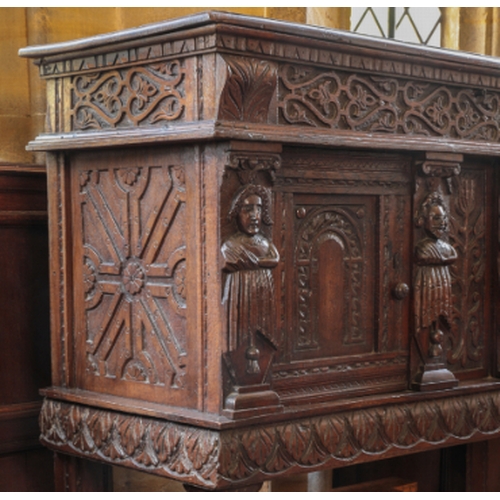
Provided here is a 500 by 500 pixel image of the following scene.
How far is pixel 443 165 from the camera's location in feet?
11.2

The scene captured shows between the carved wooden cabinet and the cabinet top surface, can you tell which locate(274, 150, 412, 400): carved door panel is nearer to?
the carved wooden cabinet

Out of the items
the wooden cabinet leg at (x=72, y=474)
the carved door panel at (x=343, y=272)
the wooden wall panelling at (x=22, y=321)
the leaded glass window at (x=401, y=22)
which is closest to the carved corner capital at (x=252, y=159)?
the carved door panel at (x=343, y=272)

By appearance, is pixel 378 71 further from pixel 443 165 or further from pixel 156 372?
pixel 156 372

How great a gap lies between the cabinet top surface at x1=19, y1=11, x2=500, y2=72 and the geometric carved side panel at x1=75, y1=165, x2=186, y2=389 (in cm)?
40

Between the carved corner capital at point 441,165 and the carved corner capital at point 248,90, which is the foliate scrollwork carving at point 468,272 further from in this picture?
the carved corner capital at point 248,90

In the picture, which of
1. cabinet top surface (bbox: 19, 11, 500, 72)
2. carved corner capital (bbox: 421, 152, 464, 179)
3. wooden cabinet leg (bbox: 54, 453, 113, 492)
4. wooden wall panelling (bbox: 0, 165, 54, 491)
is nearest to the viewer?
cabinet top surface (bbox: 19, 11, 500, 72)

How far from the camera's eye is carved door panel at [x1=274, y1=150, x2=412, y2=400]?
123 inches

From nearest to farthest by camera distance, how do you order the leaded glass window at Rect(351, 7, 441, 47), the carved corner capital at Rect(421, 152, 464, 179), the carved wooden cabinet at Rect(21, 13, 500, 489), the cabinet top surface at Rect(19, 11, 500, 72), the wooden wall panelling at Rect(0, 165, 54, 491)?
the cabinet top surface at Rect(19, 11, 500, 72), the carved wooden cabinet at Rect(21, 13, 500, 489), the carved corner capital at Rect(421, 152, 464, 179), the wooden wall panelling at Rect(0, 165, 54, 491), the leaded glass window at Rect(351, 7, 441, 47)

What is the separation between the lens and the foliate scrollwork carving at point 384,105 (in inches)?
119

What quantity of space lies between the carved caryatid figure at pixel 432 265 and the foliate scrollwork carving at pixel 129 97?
991mm

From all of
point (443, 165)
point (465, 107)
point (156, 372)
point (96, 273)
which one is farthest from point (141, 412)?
point (465, 107)

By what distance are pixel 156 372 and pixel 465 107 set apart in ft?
4.75

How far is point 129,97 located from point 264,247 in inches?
25.7

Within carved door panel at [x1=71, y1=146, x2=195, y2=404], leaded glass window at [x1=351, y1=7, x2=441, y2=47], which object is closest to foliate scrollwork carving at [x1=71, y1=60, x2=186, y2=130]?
carved door panel at [x1=71, y1=146, x2=195, y2=404]
